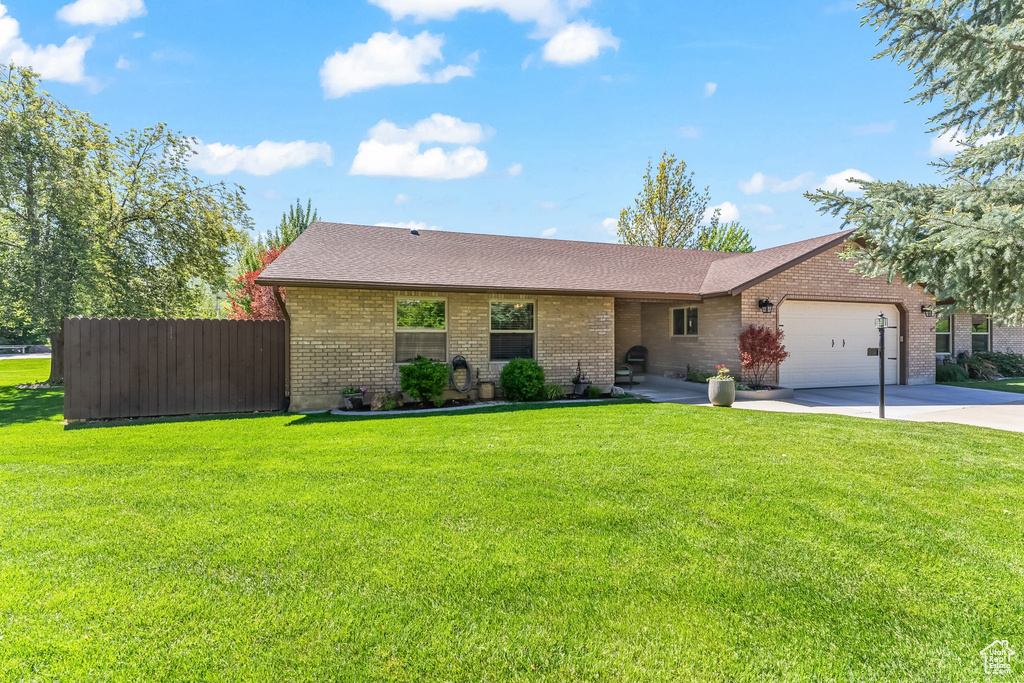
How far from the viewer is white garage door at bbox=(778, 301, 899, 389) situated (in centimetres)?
1299

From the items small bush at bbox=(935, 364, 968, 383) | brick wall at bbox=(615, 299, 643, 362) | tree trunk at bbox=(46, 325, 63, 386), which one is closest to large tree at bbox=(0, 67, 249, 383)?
tree trunk at bbox=(46, 325, 63, 386)

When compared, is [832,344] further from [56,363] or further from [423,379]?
[56,363]

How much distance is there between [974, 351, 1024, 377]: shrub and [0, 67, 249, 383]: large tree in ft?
84.4

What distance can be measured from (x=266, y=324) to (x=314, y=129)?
19.6 ft

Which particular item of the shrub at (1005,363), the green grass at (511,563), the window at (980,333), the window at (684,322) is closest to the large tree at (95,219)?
the green grass at (511,563)

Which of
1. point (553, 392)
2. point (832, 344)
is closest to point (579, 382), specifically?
point (553, 392)

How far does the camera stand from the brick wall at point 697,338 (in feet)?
42.0

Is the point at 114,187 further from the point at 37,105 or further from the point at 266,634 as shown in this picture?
the point at 266,634

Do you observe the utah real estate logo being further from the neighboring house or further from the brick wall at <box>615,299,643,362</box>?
the brick wall at <box>615,299,643,362</box>

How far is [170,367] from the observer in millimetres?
9656

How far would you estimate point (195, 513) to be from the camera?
4.18 meters

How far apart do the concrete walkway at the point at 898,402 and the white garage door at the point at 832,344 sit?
477mm

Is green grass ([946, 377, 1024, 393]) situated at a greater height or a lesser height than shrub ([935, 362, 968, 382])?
lesser

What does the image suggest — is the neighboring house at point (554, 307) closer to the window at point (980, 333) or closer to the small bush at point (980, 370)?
the small bush at point (980, 370)
